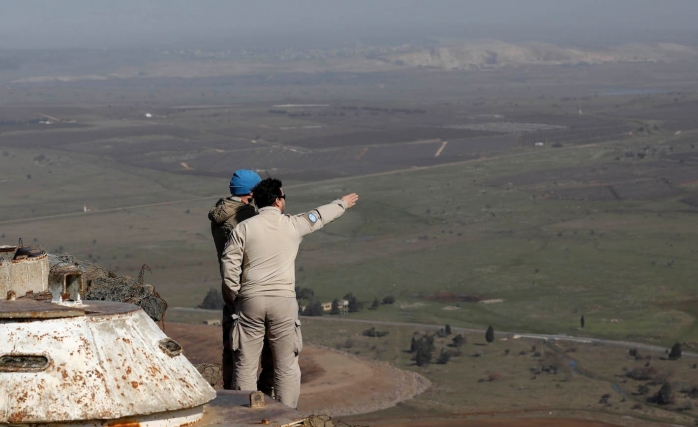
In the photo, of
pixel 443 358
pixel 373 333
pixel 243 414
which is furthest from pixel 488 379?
pixel 243 414

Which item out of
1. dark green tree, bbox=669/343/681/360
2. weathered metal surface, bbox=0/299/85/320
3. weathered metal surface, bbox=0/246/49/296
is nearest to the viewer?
weathered metal surface, bbox=0/299/85/320

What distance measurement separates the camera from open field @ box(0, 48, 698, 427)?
50375 millimetres

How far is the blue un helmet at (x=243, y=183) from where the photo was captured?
9320mm

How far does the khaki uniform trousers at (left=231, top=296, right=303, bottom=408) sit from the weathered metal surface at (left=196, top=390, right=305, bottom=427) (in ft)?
3.76

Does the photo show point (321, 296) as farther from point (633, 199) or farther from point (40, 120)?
point (40, 120)

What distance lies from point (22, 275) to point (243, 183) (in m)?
2.40

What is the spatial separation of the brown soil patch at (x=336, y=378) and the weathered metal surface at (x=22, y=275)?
24872mm

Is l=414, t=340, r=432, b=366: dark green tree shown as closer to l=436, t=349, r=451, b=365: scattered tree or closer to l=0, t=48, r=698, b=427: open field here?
l=436, t=349, r=451, b=365: scattered tree

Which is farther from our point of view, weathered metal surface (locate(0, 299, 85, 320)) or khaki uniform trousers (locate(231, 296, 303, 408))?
khaki uniform trousers (locate(231, 296, 303, 408))

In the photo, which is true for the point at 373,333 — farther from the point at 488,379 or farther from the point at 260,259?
the point at 260,259

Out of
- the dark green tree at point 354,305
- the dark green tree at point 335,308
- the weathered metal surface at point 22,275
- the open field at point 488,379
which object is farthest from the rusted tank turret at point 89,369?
the dark green tree at point 354,305

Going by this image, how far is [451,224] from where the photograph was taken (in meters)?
94.9

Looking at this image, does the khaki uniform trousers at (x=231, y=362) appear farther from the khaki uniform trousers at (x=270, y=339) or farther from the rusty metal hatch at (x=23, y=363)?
the rusty metal hatch at (x=23, y=363)

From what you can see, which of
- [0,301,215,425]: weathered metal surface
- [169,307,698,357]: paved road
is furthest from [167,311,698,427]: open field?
[0,301,215,425]: weathered metal surface
